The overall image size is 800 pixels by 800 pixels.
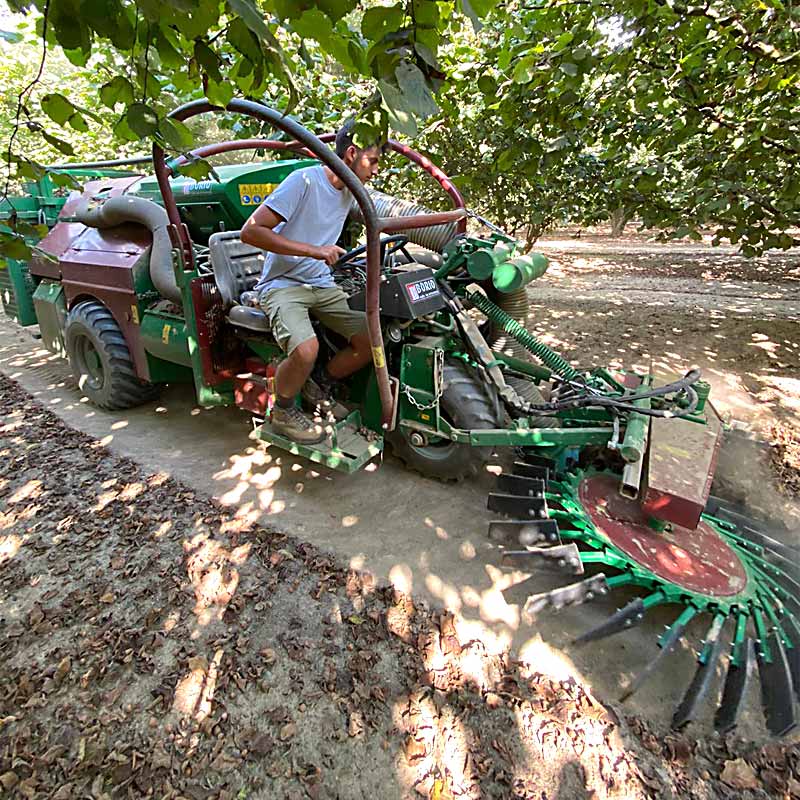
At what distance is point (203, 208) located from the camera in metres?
4.71

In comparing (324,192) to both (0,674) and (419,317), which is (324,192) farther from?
(0,674)

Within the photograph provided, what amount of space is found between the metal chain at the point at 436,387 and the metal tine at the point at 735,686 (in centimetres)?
180

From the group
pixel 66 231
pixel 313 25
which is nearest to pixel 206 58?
pixel 313 25

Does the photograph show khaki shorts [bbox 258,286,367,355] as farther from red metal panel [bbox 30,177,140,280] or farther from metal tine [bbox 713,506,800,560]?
red metal panel [bbox 30,177,140,280]

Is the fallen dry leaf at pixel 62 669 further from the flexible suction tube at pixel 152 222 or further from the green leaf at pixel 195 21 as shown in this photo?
the flexible suction tube at pixel 152 222

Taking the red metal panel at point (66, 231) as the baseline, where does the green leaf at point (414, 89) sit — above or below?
Answer: above

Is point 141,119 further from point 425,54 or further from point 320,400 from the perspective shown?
point 320,400

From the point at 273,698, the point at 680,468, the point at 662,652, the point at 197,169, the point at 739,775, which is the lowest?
the point at 739,775

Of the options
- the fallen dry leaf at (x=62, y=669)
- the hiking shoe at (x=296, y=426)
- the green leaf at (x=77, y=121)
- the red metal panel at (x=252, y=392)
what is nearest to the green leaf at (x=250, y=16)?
the green leaf at (x=77, y=121)

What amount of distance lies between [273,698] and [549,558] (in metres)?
1.27

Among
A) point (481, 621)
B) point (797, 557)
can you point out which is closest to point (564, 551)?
point (481, 621)

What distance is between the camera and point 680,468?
274cm

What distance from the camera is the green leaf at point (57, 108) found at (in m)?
1.42

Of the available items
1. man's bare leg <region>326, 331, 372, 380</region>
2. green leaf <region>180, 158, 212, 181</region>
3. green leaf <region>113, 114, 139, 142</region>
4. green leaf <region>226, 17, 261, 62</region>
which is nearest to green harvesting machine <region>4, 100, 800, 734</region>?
man's bare leg <region>326, 331, 372, 380</region>
